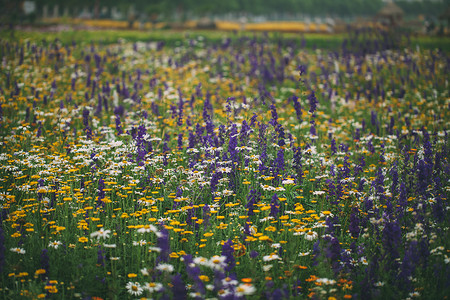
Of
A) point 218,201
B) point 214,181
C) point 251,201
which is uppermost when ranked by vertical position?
point 214,181

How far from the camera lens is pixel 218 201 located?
519 centimetres

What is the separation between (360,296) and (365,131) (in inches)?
239

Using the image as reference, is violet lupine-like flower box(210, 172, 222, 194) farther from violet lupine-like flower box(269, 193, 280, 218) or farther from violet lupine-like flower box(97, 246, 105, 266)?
violet lupine-like flower box(97, 246, 105, 266)

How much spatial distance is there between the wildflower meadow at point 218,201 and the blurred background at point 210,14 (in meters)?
10.9

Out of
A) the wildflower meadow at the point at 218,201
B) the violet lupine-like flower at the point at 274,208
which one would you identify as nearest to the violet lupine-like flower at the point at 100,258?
the wildflower meadow at the point at 218,201

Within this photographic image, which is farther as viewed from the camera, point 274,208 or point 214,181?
point 214,181

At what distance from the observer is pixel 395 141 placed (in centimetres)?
819

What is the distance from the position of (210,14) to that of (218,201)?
68511 mm

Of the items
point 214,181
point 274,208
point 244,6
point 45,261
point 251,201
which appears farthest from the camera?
point 244,6

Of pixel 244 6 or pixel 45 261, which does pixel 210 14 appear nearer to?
pixel 244 6

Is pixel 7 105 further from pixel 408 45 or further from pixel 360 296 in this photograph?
pixel 408 45

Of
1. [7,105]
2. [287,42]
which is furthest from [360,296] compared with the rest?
[287,42]

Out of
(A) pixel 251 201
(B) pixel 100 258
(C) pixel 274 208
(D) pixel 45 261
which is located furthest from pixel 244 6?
(D) pixel 45 261

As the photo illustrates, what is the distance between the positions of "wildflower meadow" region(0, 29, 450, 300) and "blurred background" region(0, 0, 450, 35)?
1091cm
